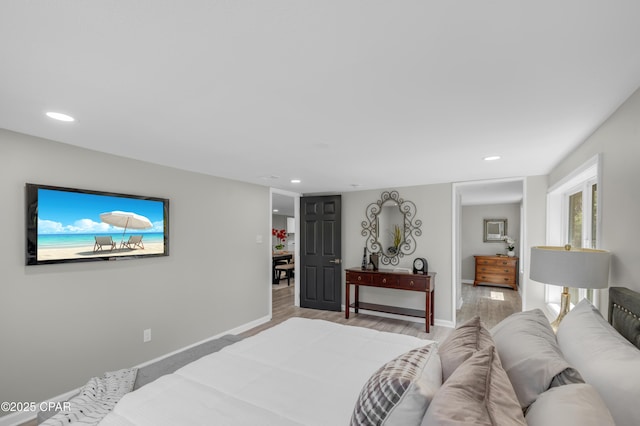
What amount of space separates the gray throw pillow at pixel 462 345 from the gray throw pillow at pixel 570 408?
0.98 ft

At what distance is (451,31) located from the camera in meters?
1.11

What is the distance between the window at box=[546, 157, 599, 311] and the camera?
2576 millimetres

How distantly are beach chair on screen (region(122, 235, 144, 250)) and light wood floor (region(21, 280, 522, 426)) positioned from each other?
2.00 meters

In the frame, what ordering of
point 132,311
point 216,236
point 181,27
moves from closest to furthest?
point 181,27 → point 132,311 → point 216,236

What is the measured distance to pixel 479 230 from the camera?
8.20 m

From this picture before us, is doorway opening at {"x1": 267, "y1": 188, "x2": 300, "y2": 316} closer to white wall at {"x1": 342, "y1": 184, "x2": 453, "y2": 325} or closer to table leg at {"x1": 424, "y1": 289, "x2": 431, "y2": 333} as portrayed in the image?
white wall at {"x1": 342, "y1": 184, "x2": 453, "y2": 325}

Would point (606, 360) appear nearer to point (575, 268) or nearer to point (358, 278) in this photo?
point (575, 268)

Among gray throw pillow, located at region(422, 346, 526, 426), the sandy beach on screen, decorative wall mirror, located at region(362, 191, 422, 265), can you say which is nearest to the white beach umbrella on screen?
the sandy beach on screen

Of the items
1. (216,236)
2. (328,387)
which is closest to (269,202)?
(216,236)

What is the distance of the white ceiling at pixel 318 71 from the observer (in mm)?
1024

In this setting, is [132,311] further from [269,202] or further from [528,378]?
[528,378]

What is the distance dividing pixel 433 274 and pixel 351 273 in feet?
4.21

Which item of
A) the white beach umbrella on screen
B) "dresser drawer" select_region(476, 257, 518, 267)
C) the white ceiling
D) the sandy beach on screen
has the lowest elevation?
"dresser drawer" select_region(476, 257, 518, 267)

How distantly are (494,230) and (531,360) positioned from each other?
7.80m
